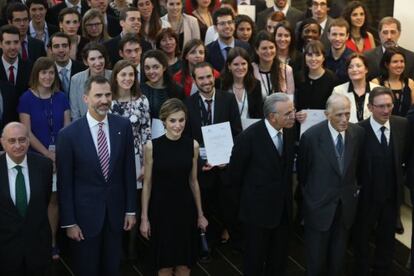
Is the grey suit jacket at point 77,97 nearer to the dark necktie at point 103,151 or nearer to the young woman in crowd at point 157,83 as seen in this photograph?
the young woman in crowd at point 157,83

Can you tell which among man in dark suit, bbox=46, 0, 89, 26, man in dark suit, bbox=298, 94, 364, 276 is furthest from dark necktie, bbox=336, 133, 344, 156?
man in dark suit, bbox=46, 0, 89, 26

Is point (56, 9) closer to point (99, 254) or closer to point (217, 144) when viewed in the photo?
point (217, 144)

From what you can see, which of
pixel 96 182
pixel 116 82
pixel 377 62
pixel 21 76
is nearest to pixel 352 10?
pixel 377 62

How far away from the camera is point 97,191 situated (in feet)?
18.6

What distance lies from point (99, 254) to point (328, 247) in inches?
73.0

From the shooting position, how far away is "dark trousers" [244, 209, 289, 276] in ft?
20.2

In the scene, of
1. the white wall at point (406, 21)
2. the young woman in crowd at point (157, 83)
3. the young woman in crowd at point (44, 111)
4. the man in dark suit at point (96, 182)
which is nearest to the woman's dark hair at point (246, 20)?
the young woman in crowd at point (157, 83)

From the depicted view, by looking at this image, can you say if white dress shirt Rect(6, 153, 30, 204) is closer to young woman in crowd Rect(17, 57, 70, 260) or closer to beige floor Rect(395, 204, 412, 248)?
young woman in crowd Rect(17, 57, 70, 260)

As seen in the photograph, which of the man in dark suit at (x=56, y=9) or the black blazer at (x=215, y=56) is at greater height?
the man in dark suit at (x=56, y=9)

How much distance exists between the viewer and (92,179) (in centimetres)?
566

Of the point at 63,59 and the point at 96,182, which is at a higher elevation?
the point at 63,59

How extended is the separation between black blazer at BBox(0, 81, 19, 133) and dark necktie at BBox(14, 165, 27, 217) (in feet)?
4.54

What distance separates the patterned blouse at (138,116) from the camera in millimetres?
6652

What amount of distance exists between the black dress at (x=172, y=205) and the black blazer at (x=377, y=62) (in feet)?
9.70
